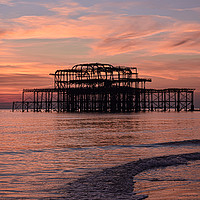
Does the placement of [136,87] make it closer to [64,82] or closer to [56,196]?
[64,82]

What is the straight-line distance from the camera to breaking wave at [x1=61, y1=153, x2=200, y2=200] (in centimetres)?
755

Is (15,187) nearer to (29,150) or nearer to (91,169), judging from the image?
(91,169)

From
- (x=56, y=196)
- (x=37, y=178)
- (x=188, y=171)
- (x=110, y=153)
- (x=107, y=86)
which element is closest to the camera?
(x=56, y=196)

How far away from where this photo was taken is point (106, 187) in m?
8.30

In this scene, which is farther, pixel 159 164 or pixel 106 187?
pixel 159 164

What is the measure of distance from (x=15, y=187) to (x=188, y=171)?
203 inches

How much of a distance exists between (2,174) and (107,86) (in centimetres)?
8426

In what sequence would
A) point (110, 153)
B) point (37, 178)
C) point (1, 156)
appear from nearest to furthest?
point (37, 178) → point (1, 156) → point (110, 153)

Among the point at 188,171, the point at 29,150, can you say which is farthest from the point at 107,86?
the point at 188,171

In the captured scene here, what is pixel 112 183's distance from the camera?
8742 millimetres

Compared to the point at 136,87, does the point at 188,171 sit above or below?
below

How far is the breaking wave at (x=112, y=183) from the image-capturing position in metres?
7.55

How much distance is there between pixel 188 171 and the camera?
10203 millimetres

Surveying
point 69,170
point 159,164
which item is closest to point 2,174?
point 69,170
